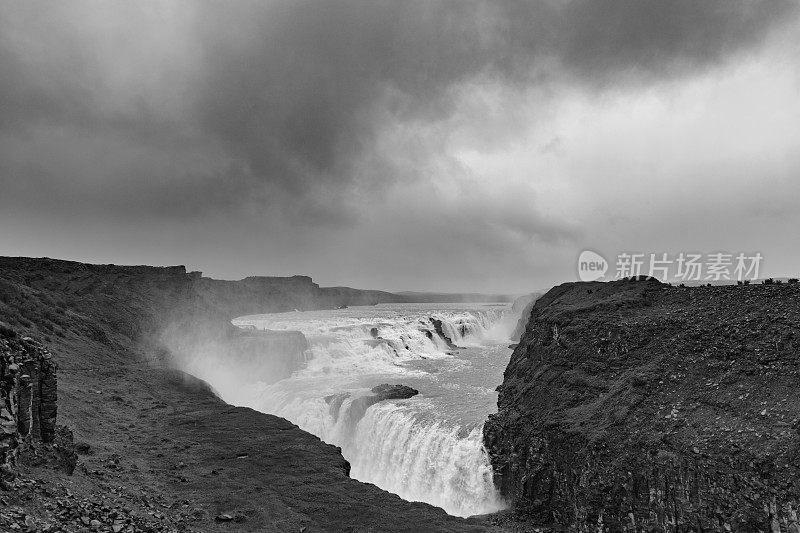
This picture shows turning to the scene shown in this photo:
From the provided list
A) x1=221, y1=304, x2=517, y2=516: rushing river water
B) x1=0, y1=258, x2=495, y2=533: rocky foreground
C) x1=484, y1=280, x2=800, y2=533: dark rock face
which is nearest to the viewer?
x1=0, y1=258, x2=495, y2=533: rocky foreground

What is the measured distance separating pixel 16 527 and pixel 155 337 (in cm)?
4547

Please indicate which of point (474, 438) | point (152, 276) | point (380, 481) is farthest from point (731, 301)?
point (152, 276)

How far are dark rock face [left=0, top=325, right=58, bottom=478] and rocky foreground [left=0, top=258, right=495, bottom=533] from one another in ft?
0.40

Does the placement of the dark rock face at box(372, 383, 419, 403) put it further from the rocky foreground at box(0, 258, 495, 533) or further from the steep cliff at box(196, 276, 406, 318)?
the steep cliff at box(196, 276, 406, 318)

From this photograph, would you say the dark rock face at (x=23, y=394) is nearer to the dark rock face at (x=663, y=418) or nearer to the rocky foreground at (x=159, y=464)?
the rocky foreground at (x=159, y=464)

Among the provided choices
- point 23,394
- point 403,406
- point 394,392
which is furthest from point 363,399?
point 23,394

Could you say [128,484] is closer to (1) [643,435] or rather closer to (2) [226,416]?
(2) [226,416]

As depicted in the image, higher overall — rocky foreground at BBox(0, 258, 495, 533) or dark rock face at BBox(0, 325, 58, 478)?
dark rock face at BBox(0, 325, 58, 478)

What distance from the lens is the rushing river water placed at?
19.5m

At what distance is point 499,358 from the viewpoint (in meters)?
47.3

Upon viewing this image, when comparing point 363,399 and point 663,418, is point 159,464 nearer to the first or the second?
point 363,399

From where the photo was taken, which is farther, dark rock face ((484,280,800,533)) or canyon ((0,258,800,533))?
dark rock face ((484,280,800,533))

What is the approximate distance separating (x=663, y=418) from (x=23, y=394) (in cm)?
1770

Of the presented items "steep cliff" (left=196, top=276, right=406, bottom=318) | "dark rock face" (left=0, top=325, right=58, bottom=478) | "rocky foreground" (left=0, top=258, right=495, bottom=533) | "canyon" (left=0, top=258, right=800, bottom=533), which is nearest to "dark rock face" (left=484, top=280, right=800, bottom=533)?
"canyon" (left=0, top=258, right=800, bottom=533)
